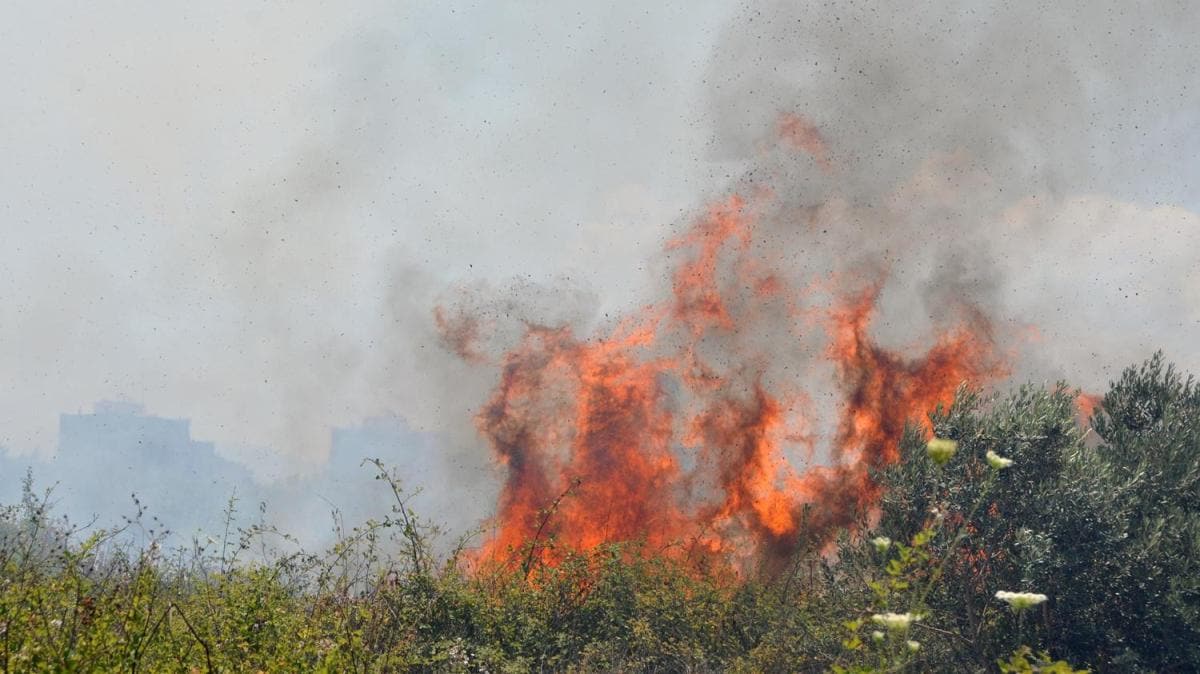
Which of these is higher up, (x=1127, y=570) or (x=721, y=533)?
(x=721, y=533)

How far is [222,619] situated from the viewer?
11.5m

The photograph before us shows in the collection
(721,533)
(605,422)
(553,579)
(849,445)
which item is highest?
(605,422)

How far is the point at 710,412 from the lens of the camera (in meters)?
36.1

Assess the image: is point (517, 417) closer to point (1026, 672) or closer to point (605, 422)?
point (605, 422)

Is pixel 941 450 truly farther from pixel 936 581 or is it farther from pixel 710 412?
pixel 710 412

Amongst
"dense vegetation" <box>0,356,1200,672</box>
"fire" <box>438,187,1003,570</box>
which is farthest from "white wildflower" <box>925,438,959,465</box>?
"fire" <box>438,187,1003,570</box>

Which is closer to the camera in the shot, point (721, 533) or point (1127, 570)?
point (1127, 570)

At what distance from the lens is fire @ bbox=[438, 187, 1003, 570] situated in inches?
1232

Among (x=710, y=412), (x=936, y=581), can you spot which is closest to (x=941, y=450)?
(x=936, y=581)

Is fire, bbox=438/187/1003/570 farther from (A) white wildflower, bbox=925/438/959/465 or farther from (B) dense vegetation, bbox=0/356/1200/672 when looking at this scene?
(A) white wildflower, bbox=925/438/959/465

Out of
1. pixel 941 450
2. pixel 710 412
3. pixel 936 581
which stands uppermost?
pixel 710 412

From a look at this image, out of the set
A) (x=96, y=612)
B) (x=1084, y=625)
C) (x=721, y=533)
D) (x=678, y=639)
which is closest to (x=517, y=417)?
(x=721, y=533)

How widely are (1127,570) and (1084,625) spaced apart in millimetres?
1728

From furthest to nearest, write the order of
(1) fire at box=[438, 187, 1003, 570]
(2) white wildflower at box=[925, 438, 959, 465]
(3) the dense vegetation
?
(1) fire at box=[438, 187, 1003, 570] < (3) the dense vegetation < (2) white wildflower at box=[925, 438, 959, 465]
